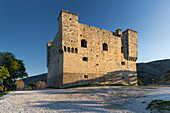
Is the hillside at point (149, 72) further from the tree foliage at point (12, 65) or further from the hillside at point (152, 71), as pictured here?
the tree foliage at point (12, 65)

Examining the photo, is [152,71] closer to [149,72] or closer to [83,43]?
[149,72]

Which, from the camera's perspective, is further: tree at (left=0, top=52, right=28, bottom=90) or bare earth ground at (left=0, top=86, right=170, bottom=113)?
tree at (left=0, top=52, right=28, bottom=90)

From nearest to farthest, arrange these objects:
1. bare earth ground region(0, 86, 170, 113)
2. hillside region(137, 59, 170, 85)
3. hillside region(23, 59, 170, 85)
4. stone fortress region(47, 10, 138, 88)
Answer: bare earth ground region(0, 86, 170, 113)
stone fortress region(47, 10, 138, 88)
hillside region(137, 59, 170, 85)
hillside region(23, 59, 170, 85)

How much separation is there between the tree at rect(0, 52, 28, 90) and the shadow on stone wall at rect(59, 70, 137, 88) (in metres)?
14.6

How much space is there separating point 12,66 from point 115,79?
2408cm

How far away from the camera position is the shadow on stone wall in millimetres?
21109

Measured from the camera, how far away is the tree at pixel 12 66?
2445cm

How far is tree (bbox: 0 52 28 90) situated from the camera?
80.2ft

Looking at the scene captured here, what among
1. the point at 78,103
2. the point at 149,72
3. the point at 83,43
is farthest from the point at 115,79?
the point at 149,72

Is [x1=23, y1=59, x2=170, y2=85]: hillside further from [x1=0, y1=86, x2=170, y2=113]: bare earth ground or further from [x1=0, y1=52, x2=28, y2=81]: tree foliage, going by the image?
[x1=0, y1=86, x2=170, y2=113]: bare earth ground

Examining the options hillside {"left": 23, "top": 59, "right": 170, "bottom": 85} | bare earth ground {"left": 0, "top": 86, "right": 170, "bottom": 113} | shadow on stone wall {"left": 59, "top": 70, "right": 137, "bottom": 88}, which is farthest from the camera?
hillside {"left": 23, "top": 59, "right": 170, "bottom": 85}

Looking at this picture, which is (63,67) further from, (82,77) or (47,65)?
(47,65)

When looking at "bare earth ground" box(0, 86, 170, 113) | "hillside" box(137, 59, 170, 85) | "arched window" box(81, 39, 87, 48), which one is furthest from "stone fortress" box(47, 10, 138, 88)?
"hillside" box(137, 59, 170, 85)

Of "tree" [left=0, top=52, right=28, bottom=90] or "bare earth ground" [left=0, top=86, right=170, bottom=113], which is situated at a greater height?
"tree" [left=0, top=52, right=28, bottom=90]
